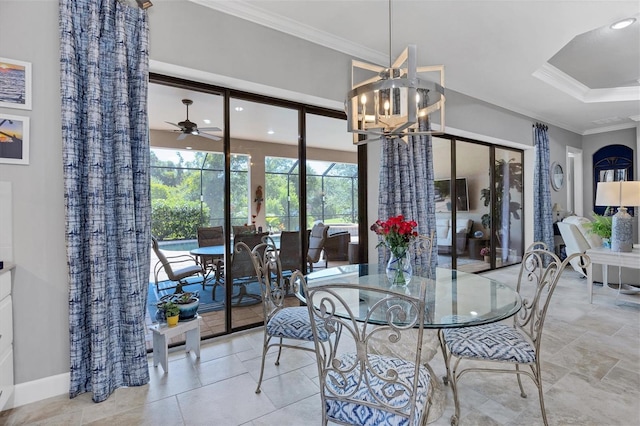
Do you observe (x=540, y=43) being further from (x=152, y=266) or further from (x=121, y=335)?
(x=121, y=335)

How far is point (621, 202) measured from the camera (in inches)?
150

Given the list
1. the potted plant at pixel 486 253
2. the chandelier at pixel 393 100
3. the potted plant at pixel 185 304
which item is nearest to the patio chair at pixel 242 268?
the potted plant at pixel 185 304

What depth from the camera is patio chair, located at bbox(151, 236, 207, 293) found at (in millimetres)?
2805

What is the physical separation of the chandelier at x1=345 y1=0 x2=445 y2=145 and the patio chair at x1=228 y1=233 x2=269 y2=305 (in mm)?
1612

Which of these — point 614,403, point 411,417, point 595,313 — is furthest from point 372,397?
point 595,313

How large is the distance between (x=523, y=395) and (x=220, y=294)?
2513 millimetres

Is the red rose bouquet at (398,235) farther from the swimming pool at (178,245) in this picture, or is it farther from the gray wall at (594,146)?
the gray wall at (594,146)

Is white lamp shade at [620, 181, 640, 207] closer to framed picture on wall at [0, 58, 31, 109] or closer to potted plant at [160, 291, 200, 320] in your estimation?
potted plant at [160, 291, 200, 320]

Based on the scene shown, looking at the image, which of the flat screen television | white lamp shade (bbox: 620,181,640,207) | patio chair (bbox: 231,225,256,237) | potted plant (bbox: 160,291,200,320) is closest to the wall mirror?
the flat screen television

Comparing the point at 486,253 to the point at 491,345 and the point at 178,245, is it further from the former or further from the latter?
the point at 178,245

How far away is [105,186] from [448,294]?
93.5 inches

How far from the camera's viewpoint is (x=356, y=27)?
3.04 metres

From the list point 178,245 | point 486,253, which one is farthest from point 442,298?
point 486,253

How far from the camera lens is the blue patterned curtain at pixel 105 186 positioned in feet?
6.64
